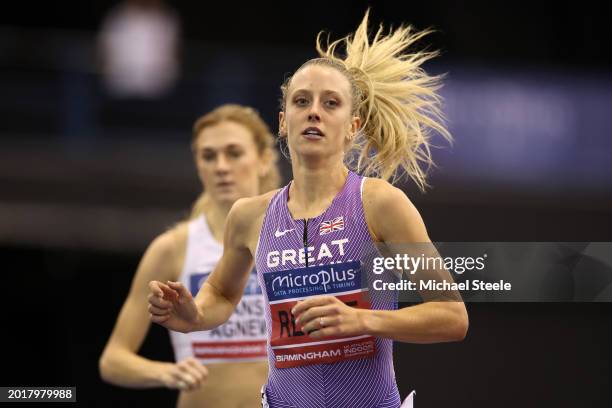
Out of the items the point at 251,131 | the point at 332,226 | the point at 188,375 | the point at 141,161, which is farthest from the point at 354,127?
the point at 141,161

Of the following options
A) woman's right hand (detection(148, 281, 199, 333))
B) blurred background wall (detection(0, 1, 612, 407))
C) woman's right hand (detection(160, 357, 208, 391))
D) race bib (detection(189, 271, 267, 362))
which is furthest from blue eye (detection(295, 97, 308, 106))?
blurred background wall (detection(0, 1, 612, 407))

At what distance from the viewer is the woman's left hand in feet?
9.76

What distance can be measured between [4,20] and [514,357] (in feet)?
26.2

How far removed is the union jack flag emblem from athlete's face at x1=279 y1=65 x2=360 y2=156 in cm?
24

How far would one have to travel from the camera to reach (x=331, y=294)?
3.43 meters

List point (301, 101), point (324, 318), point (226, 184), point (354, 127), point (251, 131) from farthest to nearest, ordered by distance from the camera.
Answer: point (251, 131)
point (226, 184)
point (354, 127)
point (301, 101)
point (324, 318)

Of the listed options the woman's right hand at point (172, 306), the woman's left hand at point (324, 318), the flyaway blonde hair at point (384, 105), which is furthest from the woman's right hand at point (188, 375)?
the woman's left hand at point (324, 318)

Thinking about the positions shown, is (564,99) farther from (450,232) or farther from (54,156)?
(54,156)

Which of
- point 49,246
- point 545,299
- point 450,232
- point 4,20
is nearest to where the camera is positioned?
point 545,299

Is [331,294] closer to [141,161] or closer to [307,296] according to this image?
[307,296]

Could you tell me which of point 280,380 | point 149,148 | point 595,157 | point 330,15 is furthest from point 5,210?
point 280,380

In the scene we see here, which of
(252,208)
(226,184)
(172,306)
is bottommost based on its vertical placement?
(172,306)

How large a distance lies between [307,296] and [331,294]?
3.4 inches

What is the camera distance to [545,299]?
3.88 meters
